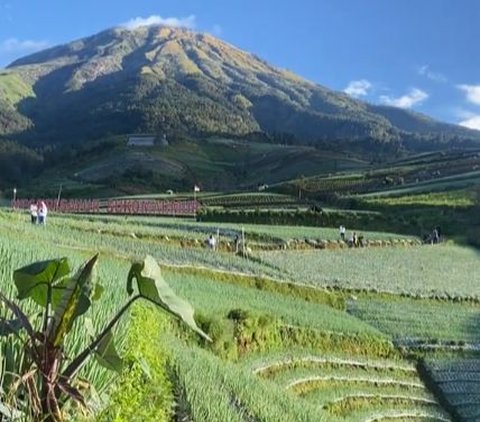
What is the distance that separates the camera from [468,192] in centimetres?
7188

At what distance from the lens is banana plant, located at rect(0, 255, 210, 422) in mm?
4121

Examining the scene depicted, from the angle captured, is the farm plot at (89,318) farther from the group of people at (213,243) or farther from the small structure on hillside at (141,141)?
the small structure on hillside at (141,141)

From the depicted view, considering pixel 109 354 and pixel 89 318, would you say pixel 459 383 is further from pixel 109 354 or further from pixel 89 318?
pixel 109 354

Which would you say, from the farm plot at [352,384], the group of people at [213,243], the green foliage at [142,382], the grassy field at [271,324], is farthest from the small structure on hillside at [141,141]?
the green foliage at [142,382]

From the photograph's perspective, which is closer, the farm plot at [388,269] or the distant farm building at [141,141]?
the farm plot at [388,269]

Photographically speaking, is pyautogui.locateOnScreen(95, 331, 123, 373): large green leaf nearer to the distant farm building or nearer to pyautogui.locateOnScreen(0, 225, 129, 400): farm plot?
pyautogui.locateOnScreen(0, 225, 129, 400): farm plot

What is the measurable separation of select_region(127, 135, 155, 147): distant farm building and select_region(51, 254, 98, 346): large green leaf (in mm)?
149356

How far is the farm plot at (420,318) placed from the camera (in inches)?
1009

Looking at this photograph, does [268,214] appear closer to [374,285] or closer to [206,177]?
[374,285]

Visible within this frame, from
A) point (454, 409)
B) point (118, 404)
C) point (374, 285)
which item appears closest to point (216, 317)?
point (454, 409)

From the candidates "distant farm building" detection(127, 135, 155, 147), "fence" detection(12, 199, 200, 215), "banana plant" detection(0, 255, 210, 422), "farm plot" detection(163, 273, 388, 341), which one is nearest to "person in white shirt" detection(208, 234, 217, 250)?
"farm plot" detection(163, 273, 388, 341)

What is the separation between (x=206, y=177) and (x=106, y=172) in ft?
55.6

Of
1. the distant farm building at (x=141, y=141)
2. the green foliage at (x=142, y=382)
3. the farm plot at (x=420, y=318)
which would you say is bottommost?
the farm plot at (x=420, y=318)

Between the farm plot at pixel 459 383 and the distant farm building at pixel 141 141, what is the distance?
13227cm
